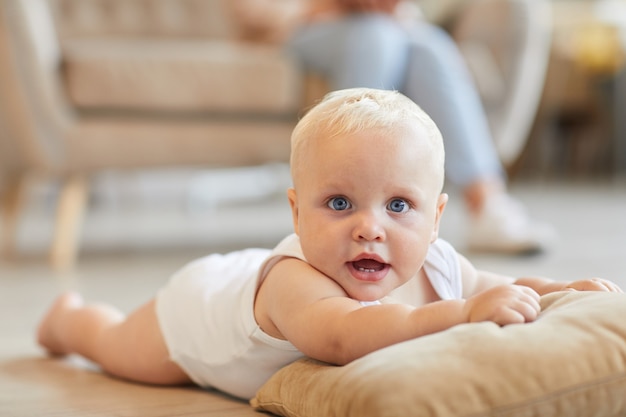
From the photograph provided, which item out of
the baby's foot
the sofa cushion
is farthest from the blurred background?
the baby's foot

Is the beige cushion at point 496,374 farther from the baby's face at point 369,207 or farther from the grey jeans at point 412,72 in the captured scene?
the grey jeans at point 412,72

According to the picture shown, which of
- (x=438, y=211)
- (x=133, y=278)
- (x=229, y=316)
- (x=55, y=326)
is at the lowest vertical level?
(x=133, y=278)

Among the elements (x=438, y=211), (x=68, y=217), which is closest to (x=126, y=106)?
(x=68, y=217)

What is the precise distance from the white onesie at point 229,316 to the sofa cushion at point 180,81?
1.16 meters

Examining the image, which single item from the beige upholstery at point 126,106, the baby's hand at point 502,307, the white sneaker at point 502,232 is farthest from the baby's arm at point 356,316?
the beige upholstery at point 126,106

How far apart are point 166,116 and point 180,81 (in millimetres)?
93

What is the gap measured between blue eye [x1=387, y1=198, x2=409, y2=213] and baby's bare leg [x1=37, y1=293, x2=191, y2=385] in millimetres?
340

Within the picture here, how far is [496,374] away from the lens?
607mm

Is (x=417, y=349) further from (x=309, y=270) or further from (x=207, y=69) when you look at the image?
(x=207, y=69)

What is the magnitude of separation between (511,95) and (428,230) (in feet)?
6.10

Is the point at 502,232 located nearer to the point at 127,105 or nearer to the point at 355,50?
the point at 355,50

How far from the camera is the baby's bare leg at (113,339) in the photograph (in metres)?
0.95

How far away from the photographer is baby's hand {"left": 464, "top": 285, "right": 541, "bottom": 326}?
25.9 inches

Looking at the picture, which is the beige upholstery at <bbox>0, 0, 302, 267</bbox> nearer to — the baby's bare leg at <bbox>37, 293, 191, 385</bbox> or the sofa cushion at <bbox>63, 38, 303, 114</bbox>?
the sofa cushion at <bbox>63, 38, 303, 114</bbox>
